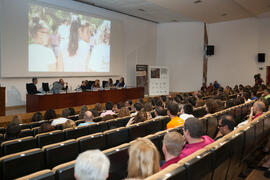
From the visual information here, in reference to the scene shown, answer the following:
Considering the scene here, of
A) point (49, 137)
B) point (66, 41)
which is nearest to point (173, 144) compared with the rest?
point (49, 137)

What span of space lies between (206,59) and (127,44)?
17.3 ft

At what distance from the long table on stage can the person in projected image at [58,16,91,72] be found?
1.96 metres

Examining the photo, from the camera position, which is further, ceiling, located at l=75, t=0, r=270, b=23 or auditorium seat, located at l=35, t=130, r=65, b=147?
ceiling, located at l=75, t=0, r=270, b=23

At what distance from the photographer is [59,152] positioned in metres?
2.58

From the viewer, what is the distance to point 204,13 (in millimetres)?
12188

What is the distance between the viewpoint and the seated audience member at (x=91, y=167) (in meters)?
1.33

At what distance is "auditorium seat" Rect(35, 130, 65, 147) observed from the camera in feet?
10.3

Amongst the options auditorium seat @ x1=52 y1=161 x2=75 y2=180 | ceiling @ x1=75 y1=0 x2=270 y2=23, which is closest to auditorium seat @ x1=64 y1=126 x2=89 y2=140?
auditorium seat @ x1=52 y1=161 x2=75 y2=180

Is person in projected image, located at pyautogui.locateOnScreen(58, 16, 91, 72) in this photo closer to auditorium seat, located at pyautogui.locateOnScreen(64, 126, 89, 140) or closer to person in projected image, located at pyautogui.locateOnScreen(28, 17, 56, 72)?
person in projected image, located at pyautogui.locateOnScreen(28, 17, 56, 72)

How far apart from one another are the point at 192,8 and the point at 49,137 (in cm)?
992

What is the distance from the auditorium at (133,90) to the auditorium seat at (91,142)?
0.01 meters

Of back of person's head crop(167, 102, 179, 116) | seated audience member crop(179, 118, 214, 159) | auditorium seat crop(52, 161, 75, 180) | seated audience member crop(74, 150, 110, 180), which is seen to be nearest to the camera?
seated audience member crop(74, 150, 110, 180)

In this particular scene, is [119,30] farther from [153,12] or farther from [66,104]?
[66,104]

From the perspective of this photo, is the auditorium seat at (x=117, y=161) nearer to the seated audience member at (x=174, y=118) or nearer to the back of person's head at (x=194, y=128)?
the back of person's head at (x=194, y=128)
